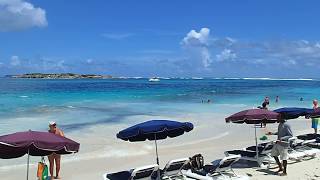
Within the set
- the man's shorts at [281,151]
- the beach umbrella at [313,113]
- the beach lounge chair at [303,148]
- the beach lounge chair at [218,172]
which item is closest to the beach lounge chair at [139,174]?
the beach lounge chair at [218,172]

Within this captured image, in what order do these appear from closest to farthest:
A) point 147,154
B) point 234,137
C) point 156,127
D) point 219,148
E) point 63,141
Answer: point 63,141, point 156,127, point 147,154, point 219,148, point 234,137

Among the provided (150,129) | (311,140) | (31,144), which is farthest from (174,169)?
(311,140)

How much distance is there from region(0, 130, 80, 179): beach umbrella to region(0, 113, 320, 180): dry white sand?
13.7ft

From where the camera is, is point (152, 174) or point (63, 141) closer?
point (63, 141)

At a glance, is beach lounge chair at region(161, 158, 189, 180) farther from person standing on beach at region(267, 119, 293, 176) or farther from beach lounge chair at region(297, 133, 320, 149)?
beach lounge chair at region(297, 133, 320, 149)

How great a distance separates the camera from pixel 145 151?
1606 centimetres

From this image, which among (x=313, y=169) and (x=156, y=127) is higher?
(x=156, y=127)

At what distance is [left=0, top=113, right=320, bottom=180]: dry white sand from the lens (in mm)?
12422

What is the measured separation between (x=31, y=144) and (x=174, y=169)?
386cm

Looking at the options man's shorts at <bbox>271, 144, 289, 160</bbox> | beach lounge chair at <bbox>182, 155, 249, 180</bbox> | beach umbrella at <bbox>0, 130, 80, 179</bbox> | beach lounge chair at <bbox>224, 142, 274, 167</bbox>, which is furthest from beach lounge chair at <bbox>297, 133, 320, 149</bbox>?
beach umbrella at <bbox>0, 130, 80, 179</bbox>

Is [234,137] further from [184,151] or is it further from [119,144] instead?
[119,144]

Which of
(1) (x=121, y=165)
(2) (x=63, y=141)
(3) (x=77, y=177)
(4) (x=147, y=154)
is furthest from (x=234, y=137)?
(2) (x=63, y=141)

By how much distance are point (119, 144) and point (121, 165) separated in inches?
132

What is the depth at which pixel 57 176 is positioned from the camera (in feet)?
37.9
